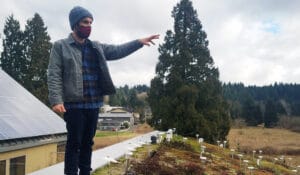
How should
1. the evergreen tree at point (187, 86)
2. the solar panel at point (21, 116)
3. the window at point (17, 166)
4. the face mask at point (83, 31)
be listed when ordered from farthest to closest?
the evergreen tree at point (187, 86), the window at point (17, 166), the solar panel at point (21, 116), the face mask at point (83, 31)

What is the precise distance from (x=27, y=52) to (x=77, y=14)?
1531 inches

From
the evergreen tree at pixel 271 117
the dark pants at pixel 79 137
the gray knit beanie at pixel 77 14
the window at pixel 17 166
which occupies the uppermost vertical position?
the evergreen tree at pixel 271 117

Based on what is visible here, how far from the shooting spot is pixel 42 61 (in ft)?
120

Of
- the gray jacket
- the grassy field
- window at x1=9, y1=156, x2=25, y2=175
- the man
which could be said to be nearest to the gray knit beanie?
the man

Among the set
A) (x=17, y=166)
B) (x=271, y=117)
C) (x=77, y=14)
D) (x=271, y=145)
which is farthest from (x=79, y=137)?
(x=271, y=117)

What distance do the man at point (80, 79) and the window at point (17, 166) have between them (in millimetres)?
A: 6297

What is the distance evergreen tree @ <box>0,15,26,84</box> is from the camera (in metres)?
39.4

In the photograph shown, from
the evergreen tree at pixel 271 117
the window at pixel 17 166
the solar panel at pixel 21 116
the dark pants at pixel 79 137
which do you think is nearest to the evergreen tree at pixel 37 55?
the solar panel at pixel 21 116

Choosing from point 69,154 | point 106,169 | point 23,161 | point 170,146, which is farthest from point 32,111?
point 69,154

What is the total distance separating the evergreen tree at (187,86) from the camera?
64.5ft

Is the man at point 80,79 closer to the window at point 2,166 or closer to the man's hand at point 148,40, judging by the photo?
the man's hand at point 148,40

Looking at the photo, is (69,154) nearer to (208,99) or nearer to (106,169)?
(106,169)

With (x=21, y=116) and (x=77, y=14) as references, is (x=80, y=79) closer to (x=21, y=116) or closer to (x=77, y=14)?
(x=77, y=14)

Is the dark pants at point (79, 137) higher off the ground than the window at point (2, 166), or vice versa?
the dark pants at point (79, 137)
